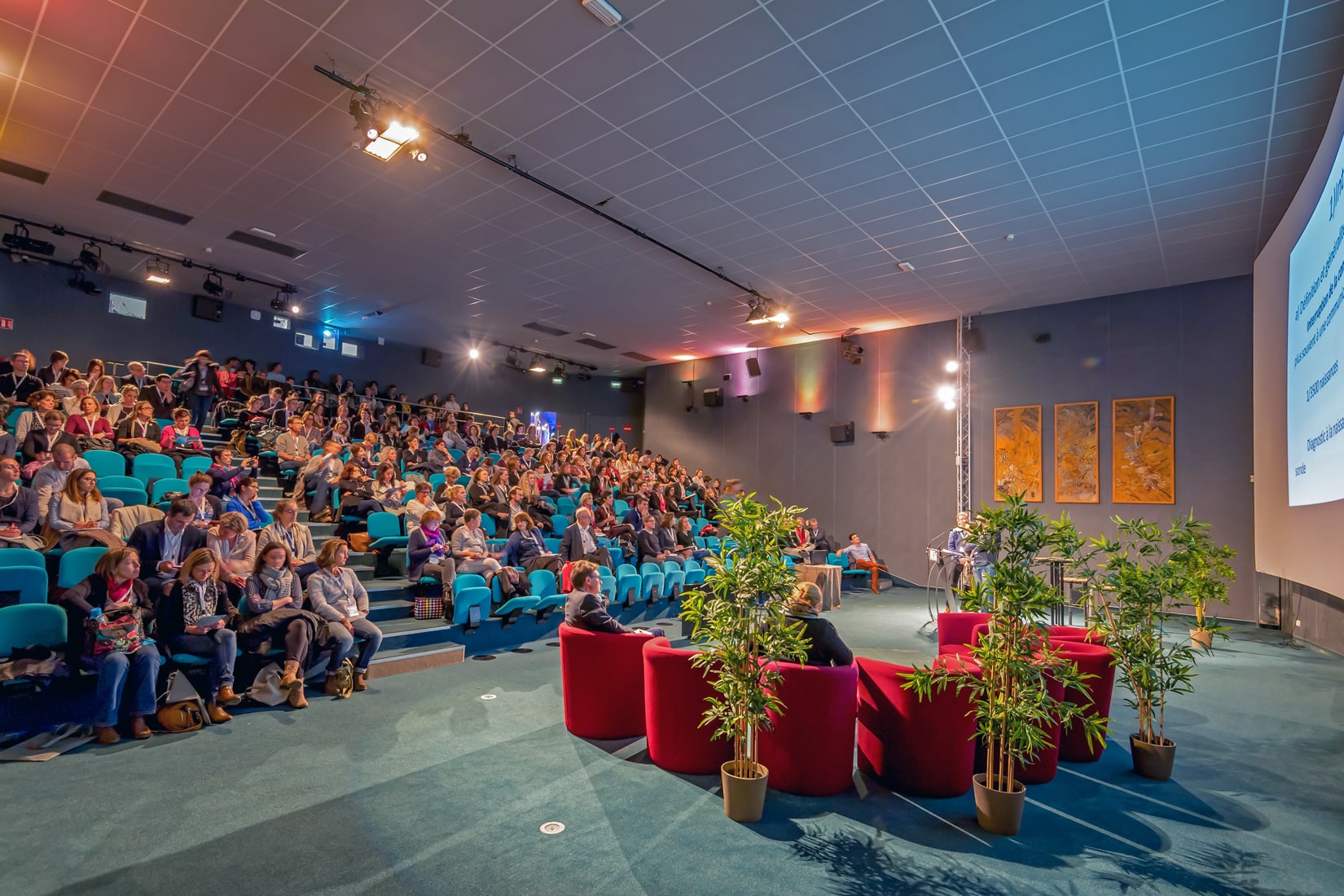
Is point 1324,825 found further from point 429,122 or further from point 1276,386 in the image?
point 429,122

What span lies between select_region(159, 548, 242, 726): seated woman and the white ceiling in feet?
12.1

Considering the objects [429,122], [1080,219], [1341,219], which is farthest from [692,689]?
[1080,219]

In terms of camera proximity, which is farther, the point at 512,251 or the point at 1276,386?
the point at 512,251

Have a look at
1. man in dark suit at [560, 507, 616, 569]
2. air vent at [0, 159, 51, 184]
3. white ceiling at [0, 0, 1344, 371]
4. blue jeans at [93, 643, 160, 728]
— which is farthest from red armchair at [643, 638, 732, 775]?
air vent at [0, 159, 51, 184]

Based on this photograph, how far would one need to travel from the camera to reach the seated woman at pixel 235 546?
4652 mm

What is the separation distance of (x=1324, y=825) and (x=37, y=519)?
7605mm

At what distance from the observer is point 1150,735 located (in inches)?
140

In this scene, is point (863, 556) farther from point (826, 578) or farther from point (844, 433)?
point (826, 578)

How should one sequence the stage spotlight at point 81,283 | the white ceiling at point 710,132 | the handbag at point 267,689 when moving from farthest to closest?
the stage spotlight at point 81,283
the white ceiling at point 710,132
the handbag at point 267,689

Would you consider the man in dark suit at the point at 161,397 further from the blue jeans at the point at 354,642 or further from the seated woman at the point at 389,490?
the blue jeans at the point at 354,642

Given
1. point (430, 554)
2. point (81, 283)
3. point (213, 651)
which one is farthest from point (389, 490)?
point (81, 283)

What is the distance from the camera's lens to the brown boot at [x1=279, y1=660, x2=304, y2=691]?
4.24 meters

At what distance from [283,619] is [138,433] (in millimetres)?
4186

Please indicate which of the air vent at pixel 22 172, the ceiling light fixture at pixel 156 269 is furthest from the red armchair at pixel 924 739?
the ceiling light fixture at pixel 156 269
